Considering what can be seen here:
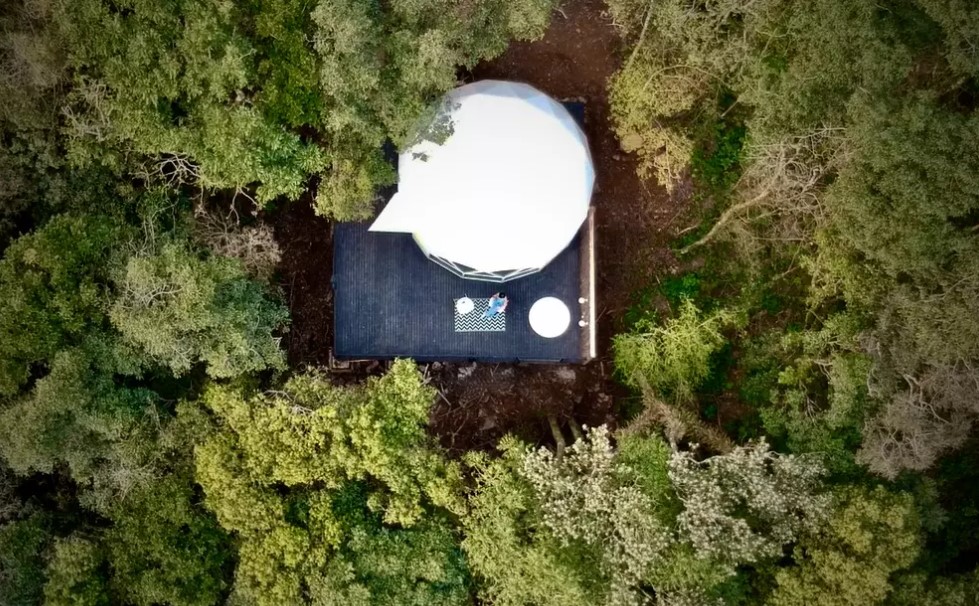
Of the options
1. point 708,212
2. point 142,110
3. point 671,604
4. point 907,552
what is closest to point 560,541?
point 671,604

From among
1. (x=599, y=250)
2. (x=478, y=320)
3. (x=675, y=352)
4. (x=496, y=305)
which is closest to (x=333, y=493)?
(x=478, y=320)

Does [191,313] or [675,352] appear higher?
[191,313]

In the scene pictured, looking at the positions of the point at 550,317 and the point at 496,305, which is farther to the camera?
the point at 496,305

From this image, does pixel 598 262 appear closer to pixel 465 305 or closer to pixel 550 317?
pixel 550 317

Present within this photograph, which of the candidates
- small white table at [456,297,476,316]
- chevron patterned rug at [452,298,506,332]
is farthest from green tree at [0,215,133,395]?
chevron patterned rug at [452,298,506,332]

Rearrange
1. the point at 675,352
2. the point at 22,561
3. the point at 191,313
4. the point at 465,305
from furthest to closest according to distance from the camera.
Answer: the point at 675,352
the point at 465,305
the point at 22,561
the point at 191,313

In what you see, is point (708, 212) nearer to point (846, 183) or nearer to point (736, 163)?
point (736, 163)
